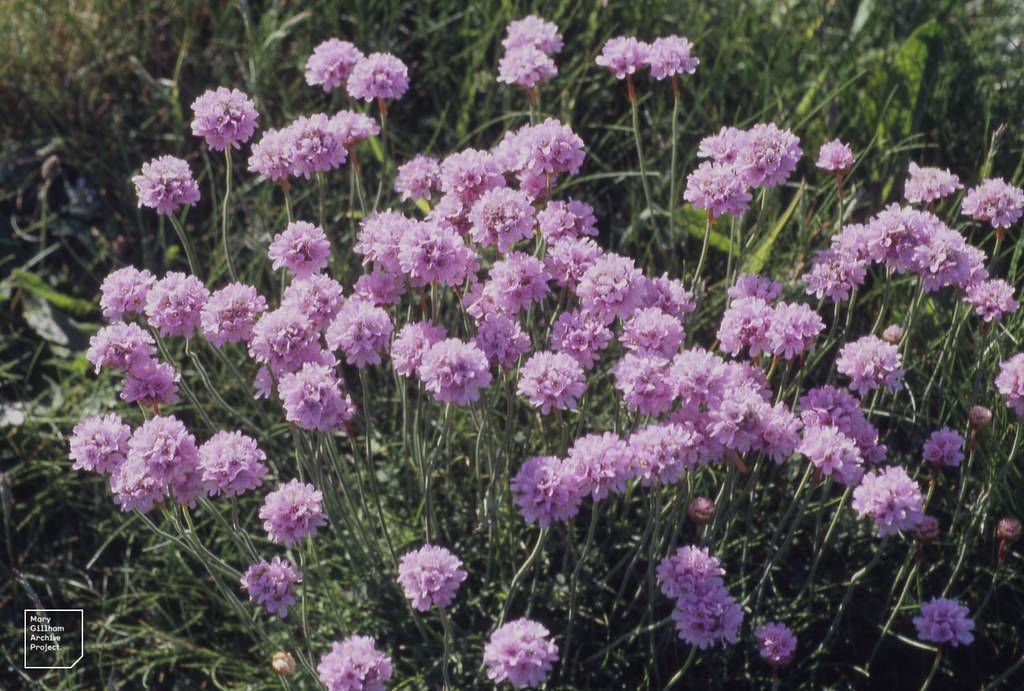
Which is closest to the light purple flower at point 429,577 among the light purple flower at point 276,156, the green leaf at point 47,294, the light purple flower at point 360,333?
the light purple flower at point 360,333

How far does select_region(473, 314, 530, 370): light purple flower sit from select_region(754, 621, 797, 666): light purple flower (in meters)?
0.79

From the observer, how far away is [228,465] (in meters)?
2.28

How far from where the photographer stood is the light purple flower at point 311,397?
2.24m

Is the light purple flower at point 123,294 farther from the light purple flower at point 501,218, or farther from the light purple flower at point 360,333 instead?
the light purple flower at point 501,218

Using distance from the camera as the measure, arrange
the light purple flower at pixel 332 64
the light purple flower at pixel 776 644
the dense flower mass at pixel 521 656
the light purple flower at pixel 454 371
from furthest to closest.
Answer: the light purple flower at pixel 332 64
the light purple flower at pixel 776 644
the light purple flower at pixel 454 371
the dense flower mass at pixel 521 656

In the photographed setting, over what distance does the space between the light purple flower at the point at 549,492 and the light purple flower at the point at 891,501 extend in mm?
533

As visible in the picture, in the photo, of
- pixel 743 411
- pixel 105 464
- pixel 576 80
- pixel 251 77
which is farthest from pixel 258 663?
pixel 576 80

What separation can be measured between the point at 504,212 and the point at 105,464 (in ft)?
3.15

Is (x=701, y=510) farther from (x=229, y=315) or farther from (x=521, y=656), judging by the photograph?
(x=229, y=315)

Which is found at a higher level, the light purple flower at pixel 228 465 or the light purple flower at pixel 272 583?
the light purple flower at pixel 228 465

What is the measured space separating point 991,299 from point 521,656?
133 cm

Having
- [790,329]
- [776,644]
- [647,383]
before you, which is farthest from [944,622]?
[647,383]

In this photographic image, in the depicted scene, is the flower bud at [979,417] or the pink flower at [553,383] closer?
the pink flower at [553,383]

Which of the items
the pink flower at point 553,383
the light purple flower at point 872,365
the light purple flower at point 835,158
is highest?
the light purple flower at point 835,158
